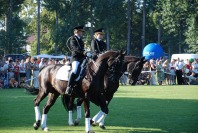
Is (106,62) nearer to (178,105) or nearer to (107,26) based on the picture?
(178,105)

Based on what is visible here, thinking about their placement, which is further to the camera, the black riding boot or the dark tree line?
the dark tree line

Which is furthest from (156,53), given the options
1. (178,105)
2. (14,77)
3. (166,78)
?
(178,105)

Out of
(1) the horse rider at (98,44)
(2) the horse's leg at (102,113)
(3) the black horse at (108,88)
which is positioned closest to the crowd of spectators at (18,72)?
(3) the black horse at (108,88)

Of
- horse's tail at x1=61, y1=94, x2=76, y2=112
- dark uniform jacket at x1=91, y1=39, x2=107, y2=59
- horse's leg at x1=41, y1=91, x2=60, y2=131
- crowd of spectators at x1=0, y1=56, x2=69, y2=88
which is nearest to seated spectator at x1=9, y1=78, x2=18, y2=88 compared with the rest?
crowd of spectators at x1=0, y1=56, x2=69, y2=88

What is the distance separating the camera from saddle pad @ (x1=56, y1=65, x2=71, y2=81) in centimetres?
1490

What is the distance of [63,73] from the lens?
15.1 m

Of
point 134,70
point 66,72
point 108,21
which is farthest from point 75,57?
point 108,21

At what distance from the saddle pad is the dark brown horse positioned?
0.42ft

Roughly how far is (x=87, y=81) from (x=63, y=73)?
1.18 m

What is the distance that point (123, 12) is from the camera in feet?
270

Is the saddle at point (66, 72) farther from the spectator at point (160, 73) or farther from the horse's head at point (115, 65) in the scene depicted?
the spectator at point (160, 73)

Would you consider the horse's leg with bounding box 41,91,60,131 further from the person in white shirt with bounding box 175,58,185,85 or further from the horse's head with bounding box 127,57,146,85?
the person in white shirt with bounding box 175,58,185,85

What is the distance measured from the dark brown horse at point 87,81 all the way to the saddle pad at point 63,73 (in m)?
0.13

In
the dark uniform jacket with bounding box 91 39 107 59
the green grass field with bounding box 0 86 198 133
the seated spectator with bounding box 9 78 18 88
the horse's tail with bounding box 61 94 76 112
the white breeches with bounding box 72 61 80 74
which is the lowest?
the green grass field with bounding box 0 86 198 133
